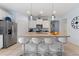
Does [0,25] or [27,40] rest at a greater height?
[0,25]

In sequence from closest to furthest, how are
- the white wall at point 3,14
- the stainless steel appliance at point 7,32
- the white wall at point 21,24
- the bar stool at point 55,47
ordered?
the white wall at point 21,24, the bar stool at point 55,47, the white wall at point 3,14, the stainless steel appliance at point 7,32

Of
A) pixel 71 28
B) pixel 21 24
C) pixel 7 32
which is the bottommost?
pixel 7 32

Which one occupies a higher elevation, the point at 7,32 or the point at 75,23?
the point at 75,23

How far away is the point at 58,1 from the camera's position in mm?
3953

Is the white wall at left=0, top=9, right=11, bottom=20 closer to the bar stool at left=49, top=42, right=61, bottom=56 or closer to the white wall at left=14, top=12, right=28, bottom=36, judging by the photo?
the white wall at left=14, top=12, right=28, bottom=36

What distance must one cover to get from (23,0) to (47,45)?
223cm

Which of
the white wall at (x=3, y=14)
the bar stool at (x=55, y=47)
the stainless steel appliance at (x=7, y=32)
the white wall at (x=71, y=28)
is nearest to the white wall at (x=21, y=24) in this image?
the white wall at (x=3, y=14)

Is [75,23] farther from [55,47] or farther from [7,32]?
[7,32]

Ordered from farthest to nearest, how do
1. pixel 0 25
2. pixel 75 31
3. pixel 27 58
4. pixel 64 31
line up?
pixel 0 25, pixel 75 31, pixel 64 31, pixel 27 58

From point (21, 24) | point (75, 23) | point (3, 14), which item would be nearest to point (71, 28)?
point (75, 23)

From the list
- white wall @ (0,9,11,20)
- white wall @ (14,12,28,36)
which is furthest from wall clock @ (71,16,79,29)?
white wall @ (0,9,11,20)

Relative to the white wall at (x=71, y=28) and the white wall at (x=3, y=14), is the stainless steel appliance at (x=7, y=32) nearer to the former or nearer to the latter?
the white wall at (x=3, y=14)

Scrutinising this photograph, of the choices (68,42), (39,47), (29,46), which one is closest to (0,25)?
(29,46)

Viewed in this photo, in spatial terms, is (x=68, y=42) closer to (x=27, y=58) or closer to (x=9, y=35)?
(x=27, y=58)
